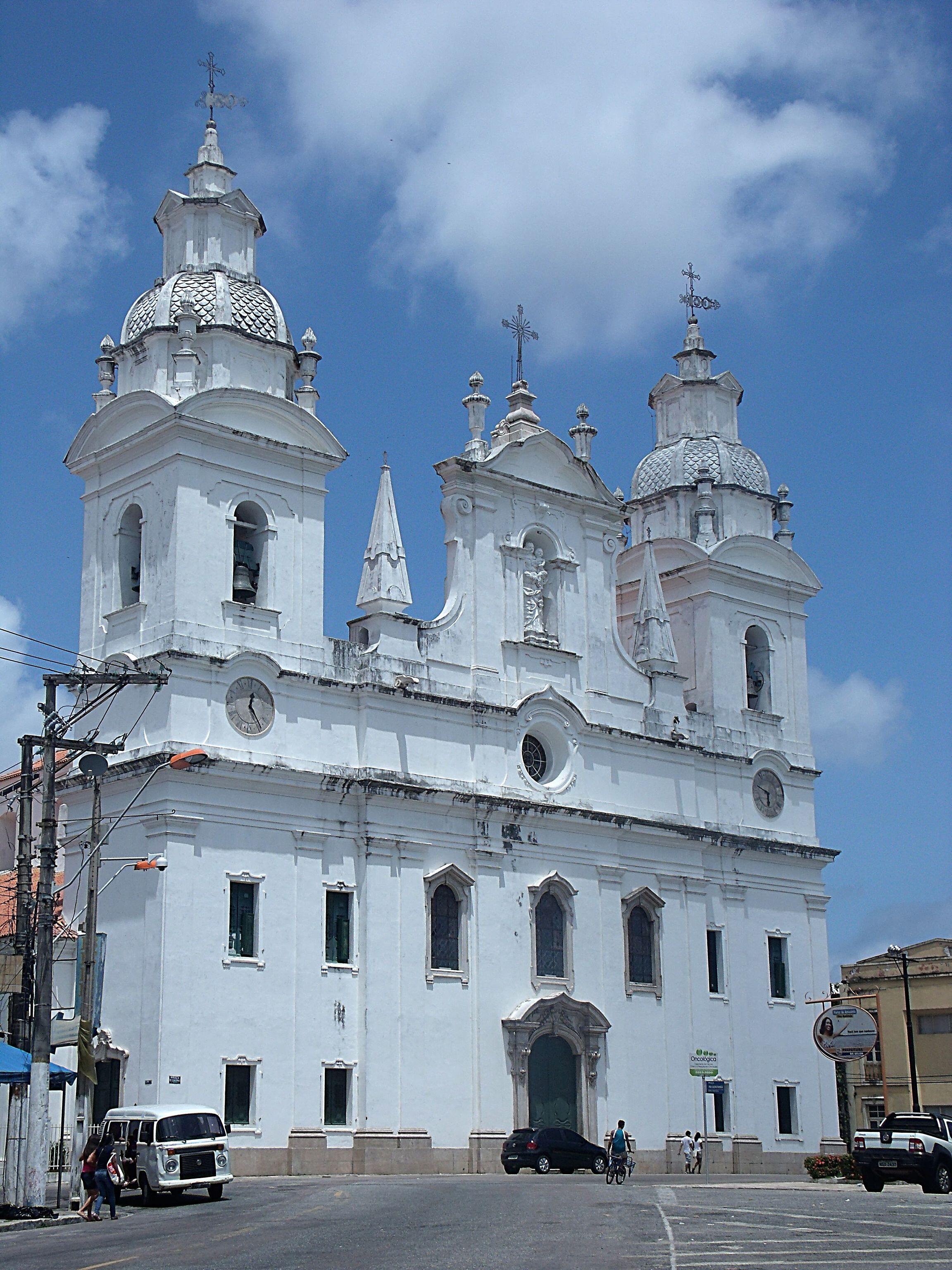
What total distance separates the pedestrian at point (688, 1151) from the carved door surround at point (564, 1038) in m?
2.82

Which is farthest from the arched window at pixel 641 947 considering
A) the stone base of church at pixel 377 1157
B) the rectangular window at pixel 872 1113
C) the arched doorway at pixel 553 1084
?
the rectangular window at pixel 872 1113

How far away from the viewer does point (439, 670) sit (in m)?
41.5

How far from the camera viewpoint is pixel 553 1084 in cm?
4153

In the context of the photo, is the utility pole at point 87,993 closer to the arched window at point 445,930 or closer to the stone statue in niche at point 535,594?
the arched window at point 445,930

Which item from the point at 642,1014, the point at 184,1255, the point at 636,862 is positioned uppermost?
the point at 636,862

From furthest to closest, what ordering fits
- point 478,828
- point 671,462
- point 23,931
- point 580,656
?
point 671,462 → point 580,656 → point 478,828 → point 23,931

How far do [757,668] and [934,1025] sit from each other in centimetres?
2274

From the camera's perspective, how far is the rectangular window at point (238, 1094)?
3541 centimetres

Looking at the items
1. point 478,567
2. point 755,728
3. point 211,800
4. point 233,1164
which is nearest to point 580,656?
point 478,567

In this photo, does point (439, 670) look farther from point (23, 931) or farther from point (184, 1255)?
point (184, 1255)

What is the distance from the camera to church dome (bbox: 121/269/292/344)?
4062 cm

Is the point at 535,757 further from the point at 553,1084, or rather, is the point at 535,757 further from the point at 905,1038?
the point at 905,1038

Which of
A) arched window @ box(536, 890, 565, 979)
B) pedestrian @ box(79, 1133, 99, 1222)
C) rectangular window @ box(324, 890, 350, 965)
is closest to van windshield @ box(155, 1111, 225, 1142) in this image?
pedestrian @ box(79, 1133, 99, 1222)

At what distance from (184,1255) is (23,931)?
1156 centimetres
